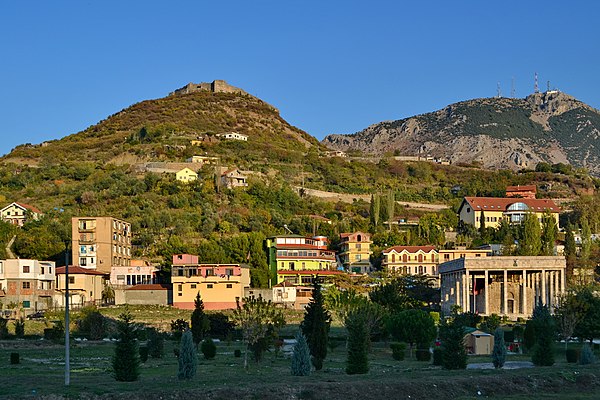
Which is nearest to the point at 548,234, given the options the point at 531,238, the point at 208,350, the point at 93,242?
the point at 531,238

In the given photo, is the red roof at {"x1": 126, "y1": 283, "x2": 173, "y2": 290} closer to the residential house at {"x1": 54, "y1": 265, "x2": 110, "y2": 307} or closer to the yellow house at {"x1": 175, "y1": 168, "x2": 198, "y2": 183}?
the residential house at {"x1": 54, "y1": 265, "x2": 110, "y2": 307}

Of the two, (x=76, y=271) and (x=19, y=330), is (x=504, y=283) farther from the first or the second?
(x=19, y=330)

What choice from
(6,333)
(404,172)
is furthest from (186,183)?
(6,333)

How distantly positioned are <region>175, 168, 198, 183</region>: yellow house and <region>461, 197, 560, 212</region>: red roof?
39620 mm

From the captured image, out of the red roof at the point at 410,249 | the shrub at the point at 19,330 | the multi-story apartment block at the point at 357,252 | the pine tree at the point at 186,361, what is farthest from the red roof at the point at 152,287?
the pine tree at the point at 186,361

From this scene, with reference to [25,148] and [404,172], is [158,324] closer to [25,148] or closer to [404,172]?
[404,172]

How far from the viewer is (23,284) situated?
84.0 meters

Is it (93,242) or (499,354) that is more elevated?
(93,242)

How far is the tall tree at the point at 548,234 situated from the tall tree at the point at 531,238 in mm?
854

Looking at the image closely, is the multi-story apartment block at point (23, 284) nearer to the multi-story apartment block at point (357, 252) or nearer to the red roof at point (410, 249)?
the multi-story apartment block at point (357, 252)

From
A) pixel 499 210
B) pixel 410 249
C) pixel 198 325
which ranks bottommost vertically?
pixel 198 325

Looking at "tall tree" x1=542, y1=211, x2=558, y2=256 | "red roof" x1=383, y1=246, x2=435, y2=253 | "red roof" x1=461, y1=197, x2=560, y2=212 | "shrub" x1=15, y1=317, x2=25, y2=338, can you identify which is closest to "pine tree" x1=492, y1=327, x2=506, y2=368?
"shrub" x1=15, y1=317, x2=25, y2=338

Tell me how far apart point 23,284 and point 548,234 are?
59368 millimetres

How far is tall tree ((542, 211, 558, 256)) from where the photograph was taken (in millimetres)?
101825
